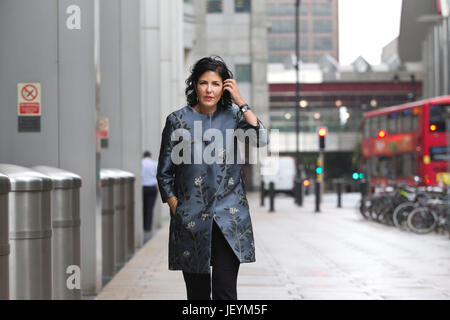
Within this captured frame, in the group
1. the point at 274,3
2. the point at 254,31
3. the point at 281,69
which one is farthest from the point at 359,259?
the point at 274,3

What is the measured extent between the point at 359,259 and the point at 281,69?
57820 mm

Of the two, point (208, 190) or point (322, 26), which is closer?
point (208, 190)

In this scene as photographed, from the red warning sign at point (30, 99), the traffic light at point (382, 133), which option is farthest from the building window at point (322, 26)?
the red warning sign at point (30, 99)

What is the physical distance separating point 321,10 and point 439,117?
113542 millimetres

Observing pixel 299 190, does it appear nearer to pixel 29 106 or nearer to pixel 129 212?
pixel 129 212

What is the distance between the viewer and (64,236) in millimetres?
6668

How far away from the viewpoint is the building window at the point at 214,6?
182 feet

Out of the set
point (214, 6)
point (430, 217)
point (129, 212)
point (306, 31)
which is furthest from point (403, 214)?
point (306, 31)

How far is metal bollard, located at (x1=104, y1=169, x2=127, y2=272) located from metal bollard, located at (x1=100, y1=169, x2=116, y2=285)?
0.47 m

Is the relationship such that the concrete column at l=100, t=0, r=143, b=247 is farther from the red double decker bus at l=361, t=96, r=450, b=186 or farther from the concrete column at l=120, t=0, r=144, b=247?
the red double decker bus at l=361, t=96, r=450, b=186

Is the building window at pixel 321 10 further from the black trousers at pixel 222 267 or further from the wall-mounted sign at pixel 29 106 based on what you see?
the black trousers at pixel 222 267

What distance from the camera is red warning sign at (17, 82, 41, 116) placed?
808cm

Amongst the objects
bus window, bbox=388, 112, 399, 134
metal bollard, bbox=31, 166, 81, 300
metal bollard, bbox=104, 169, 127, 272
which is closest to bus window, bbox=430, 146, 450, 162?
bus window, bbox=388, 112, 399, 134
